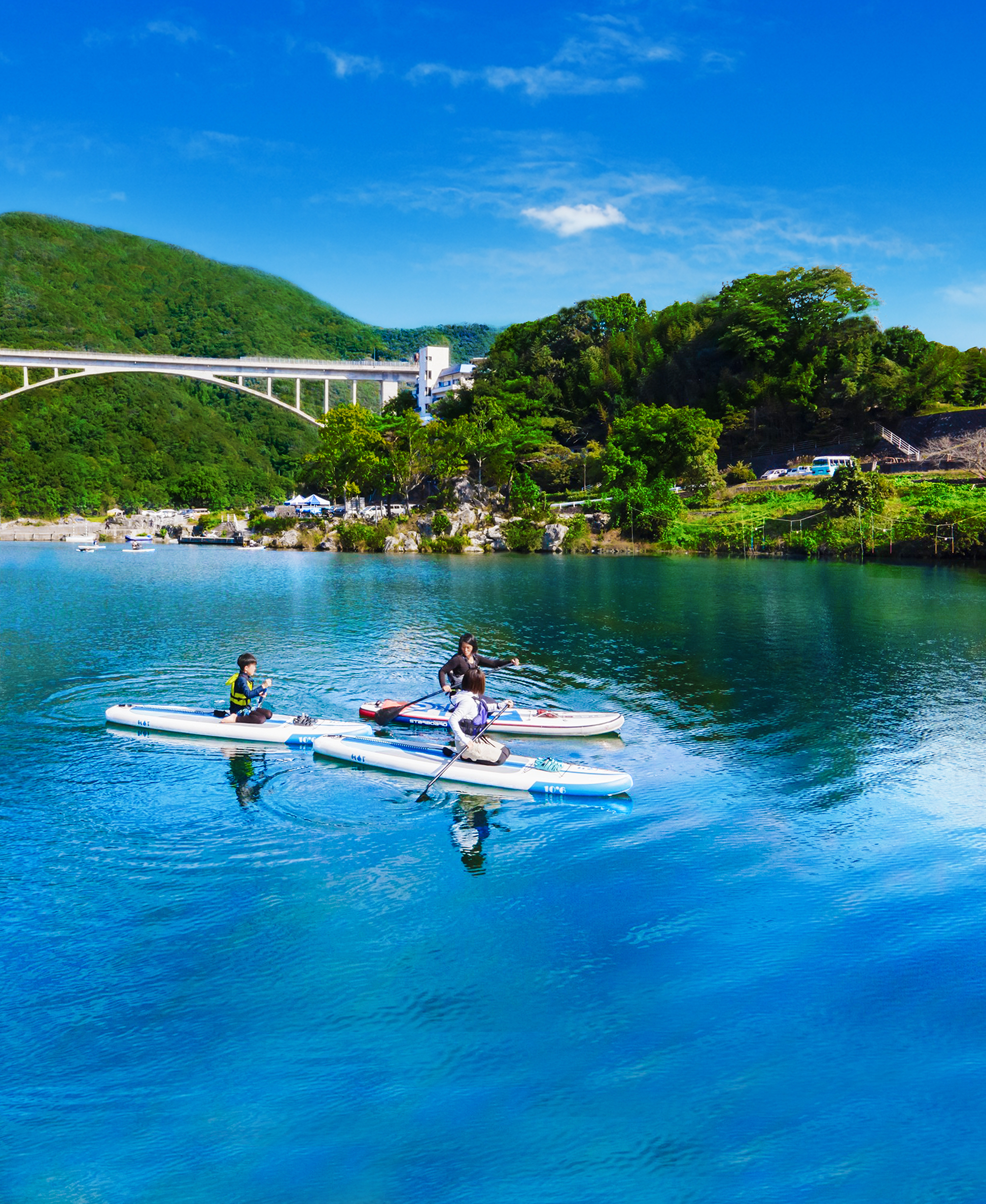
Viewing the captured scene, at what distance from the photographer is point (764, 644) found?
2847 centimetres

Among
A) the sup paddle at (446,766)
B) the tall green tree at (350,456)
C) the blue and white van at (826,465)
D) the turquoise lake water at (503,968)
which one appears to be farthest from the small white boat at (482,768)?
the tall green tree at (350,456)

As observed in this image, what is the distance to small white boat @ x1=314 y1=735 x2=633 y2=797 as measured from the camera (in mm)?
13773

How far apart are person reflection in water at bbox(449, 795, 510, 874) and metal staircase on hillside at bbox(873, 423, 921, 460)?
72.9 meters

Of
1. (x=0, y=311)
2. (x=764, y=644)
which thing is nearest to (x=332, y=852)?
(x=764, y=644)

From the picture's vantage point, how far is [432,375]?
5344 inches

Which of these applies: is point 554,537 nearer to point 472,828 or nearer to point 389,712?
point 389,712

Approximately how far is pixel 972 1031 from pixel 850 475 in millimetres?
61683

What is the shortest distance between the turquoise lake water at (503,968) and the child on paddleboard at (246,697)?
2.57 ft

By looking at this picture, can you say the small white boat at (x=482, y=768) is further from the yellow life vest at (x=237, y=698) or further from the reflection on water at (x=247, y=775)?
the yellow life vest at (x=237, y=698)

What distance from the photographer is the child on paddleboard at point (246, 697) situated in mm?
16484

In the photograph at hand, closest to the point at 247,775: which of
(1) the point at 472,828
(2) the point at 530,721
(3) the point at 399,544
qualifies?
(1) the point at 472,828

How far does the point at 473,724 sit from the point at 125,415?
15111 cm

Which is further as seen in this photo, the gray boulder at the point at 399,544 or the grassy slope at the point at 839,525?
the gray boulder at the point at 399,544

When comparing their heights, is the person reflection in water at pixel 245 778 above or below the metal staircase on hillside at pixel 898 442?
below
